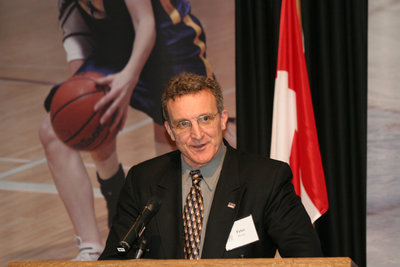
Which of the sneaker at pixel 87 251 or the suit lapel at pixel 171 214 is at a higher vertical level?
the suit lapel at pixel 171 214

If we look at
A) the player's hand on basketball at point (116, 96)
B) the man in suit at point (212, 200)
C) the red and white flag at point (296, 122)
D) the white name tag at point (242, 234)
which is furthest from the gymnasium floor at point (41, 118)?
the white name tag at point (242, 234)

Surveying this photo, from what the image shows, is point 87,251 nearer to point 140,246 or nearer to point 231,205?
point 231,205

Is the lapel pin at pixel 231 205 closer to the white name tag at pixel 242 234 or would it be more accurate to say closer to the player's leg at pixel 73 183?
the white name tag at pixel 242 234

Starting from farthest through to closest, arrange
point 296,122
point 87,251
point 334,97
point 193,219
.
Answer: point 87,251
point 334,97
point 296,122
point 193,219

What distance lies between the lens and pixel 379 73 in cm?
471

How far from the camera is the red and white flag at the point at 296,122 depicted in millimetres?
4324

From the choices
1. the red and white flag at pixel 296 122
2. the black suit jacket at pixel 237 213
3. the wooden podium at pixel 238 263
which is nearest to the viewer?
the wooden podium at pixel 238 263

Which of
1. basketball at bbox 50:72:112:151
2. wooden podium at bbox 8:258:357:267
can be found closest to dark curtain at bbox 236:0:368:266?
basketball at bbox 50:72:112:151

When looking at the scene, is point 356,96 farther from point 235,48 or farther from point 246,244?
point 246,244

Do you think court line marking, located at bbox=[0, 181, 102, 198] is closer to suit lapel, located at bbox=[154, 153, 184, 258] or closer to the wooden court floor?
the wooden court floor

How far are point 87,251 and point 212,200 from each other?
261 cm

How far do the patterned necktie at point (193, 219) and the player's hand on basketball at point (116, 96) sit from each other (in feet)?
7.66

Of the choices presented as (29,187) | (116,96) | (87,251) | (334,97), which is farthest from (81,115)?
(334,97)

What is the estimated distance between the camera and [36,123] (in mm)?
5266
